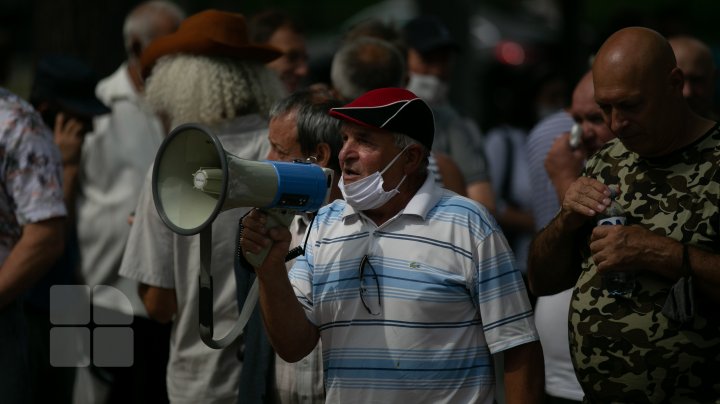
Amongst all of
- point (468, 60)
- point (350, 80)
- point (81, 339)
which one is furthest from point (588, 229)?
point (468, 60)

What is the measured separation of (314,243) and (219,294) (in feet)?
3.16

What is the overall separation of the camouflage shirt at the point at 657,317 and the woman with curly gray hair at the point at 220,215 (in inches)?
55.7

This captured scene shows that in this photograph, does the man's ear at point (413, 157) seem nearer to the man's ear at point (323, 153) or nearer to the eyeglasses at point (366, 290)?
the eyeglasses at point (366, 290)

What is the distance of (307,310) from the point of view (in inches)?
151

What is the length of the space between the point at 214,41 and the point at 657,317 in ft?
7.08

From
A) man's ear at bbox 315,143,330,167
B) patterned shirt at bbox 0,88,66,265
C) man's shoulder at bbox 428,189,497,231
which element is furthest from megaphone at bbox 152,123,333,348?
patterned shirt at bbox 0,88,66,265

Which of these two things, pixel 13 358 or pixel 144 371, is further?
pixel 144 371

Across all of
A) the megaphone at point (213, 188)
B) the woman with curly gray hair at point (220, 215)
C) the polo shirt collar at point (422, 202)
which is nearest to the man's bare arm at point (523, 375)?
the polo shirt collar at point (422, 202)

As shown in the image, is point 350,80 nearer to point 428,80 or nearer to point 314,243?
point 428,80

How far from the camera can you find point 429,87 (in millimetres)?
6883

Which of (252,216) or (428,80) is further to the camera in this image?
(428,80)

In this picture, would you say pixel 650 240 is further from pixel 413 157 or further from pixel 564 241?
pixel 413 157

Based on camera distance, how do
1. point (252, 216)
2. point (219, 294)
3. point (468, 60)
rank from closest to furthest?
1. point (252, 216)
2. point (219, 294)
3. point (468, 60)

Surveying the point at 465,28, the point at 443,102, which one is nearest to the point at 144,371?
the point at 443,102
